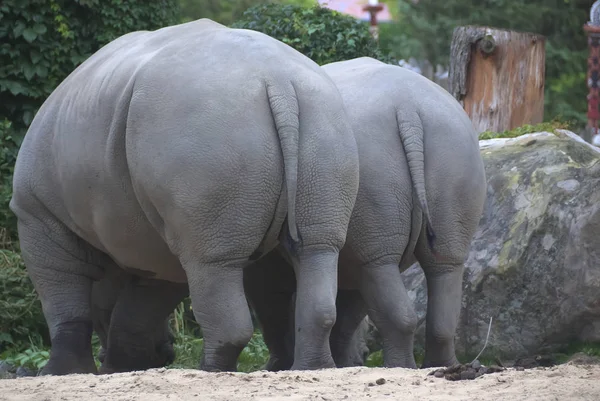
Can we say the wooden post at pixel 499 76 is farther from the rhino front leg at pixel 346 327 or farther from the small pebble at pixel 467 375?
the small pebble at pixel 467 375

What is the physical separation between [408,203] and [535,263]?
1958 millimetres

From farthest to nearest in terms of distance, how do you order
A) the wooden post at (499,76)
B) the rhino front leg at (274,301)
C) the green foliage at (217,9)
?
1. the green foliage at (217,9)
2. the wooden post at (499,76)
3. the rhino front leg at (274,301)

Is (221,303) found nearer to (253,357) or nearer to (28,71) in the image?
(253,357)

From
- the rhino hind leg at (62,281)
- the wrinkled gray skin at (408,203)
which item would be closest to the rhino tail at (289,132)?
the wrinkled gray skin at (408,203)

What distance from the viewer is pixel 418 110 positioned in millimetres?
6660

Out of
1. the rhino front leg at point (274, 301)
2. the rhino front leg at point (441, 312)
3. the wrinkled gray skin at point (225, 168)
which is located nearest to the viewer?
the wrinkled gray skin at point (225, 168)

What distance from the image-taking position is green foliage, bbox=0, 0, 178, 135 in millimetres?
10594

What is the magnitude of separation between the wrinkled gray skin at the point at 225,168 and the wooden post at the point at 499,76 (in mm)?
5059

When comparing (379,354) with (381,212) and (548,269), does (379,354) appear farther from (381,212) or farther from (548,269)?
(381,212)

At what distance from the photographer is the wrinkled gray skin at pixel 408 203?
6.44 metres

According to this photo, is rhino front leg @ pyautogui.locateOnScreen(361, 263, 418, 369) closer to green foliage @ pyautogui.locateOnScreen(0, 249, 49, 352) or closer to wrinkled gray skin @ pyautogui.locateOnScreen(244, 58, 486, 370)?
wrinkled gray skin @ pyautogui.locateOnScreen(244, 58, 486, 370)

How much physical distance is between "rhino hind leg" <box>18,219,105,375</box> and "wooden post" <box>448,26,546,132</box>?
4.98 metres

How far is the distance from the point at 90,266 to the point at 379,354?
8.09 ft

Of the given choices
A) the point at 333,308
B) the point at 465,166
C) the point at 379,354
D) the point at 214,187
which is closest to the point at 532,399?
the point at 333,308
